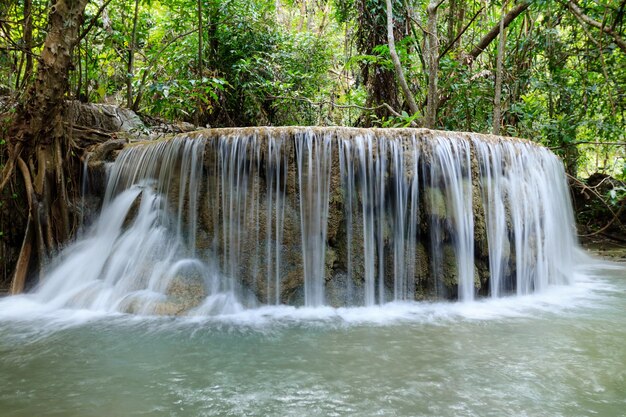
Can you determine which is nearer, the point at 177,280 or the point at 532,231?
the point at 177,280

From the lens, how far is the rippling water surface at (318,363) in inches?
90.7

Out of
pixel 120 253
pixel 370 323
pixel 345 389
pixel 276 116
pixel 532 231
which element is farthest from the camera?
pixel 276 116

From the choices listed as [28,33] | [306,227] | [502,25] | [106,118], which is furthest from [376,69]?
[28,33]

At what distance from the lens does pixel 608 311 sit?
14.2ft

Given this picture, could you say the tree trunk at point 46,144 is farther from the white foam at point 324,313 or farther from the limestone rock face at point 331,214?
the limestone rock face at point 331,214

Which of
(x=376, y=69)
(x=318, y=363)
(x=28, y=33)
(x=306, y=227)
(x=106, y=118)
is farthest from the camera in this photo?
(x=376, y=69)

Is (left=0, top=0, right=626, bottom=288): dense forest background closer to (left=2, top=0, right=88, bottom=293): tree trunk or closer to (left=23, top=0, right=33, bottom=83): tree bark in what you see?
(left=23, top=0, right=33, bottom=83): tree bark

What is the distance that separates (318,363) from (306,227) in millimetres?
2042

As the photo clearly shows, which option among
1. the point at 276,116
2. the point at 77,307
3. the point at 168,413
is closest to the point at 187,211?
the point at 77,307

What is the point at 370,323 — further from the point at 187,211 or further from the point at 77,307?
the point at 77,307

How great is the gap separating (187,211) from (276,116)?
5.51m

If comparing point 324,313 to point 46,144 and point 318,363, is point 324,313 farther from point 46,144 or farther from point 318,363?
point 46,144

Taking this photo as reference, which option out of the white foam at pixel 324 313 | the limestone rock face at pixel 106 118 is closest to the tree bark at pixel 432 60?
the white foam at pixel 324 313

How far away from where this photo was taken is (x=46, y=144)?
17.8 feet
